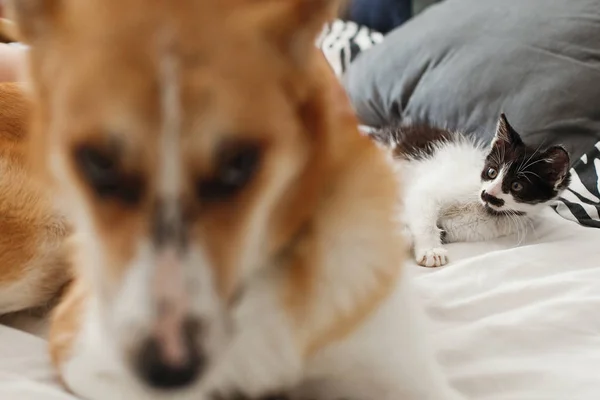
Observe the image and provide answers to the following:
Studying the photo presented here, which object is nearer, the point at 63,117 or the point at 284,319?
the point at 63,117

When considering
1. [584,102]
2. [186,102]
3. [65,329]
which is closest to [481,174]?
[584,102]

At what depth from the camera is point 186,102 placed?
22.3 inches

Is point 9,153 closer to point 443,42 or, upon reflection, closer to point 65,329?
point 65,329

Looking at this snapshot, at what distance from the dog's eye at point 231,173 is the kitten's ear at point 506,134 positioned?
111cm

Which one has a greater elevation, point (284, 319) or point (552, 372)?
point (284, 319)

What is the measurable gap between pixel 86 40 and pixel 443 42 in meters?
1.37

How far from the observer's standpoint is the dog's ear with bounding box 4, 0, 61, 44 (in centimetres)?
64

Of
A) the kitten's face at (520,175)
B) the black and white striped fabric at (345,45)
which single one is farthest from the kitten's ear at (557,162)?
the black and white striped fabric at (345,45)

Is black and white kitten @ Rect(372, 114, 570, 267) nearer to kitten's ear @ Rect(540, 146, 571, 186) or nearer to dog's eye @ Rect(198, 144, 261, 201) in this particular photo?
kitten's ear @ Rect(540, 146, 571, 186)

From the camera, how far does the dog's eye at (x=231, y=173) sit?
0.60m

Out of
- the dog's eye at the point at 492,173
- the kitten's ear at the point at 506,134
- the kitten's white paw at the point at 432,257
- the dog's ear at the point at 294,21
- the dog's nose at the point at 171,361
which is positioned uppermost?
the dog's ear at the point at 294,21

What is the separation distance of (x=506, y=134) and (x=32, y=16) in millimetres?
1232

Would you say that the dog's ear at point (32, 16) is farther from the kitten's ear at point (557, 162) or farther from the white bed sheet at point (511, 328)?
the kitten's ear at point (557, 162)

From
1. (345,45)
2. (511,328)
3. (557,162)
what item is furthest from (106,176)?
(345,45)
